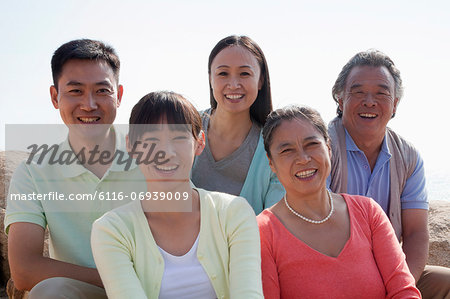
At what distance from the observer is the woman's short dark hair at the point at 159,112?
236 cm

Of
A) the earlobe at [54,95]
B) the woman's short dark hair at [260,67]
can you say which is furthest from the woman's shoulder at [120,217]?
the woman's short dark hair at [260,67]

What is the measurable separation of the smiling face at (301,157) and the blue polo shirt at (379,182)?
0.88m

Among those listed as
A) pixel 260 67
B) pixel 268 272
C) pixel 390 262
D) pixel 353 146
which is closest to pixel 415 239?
pixel 353 146

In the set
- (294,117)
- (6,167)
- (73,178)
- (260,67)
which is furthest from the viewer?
(6,167)

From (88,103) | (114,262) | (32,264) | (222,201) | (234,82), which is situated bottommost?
(32,264)

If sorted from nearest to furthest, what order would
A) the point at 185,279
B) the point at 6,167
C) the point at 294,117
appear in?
the point at 185,279
the point at 294,117
the point at 6,167

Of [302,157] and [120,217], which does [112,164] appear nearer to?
[120,217]

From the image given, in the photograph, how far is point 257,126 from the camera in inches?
139

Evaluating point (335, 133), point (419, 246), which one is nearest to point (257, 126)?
point (335, 133)

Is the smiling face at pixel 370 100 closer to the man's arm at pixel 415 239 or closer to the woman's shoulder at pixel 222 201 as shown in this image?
the man's arm at pixel 415 239

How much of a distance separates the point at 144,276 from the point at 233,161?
1.34 meters

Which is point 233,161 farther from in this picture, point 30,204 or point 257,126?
point 30,204

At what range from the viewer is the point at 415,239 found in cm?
318

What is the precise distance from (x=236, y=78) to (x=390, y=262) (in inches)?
65.5
